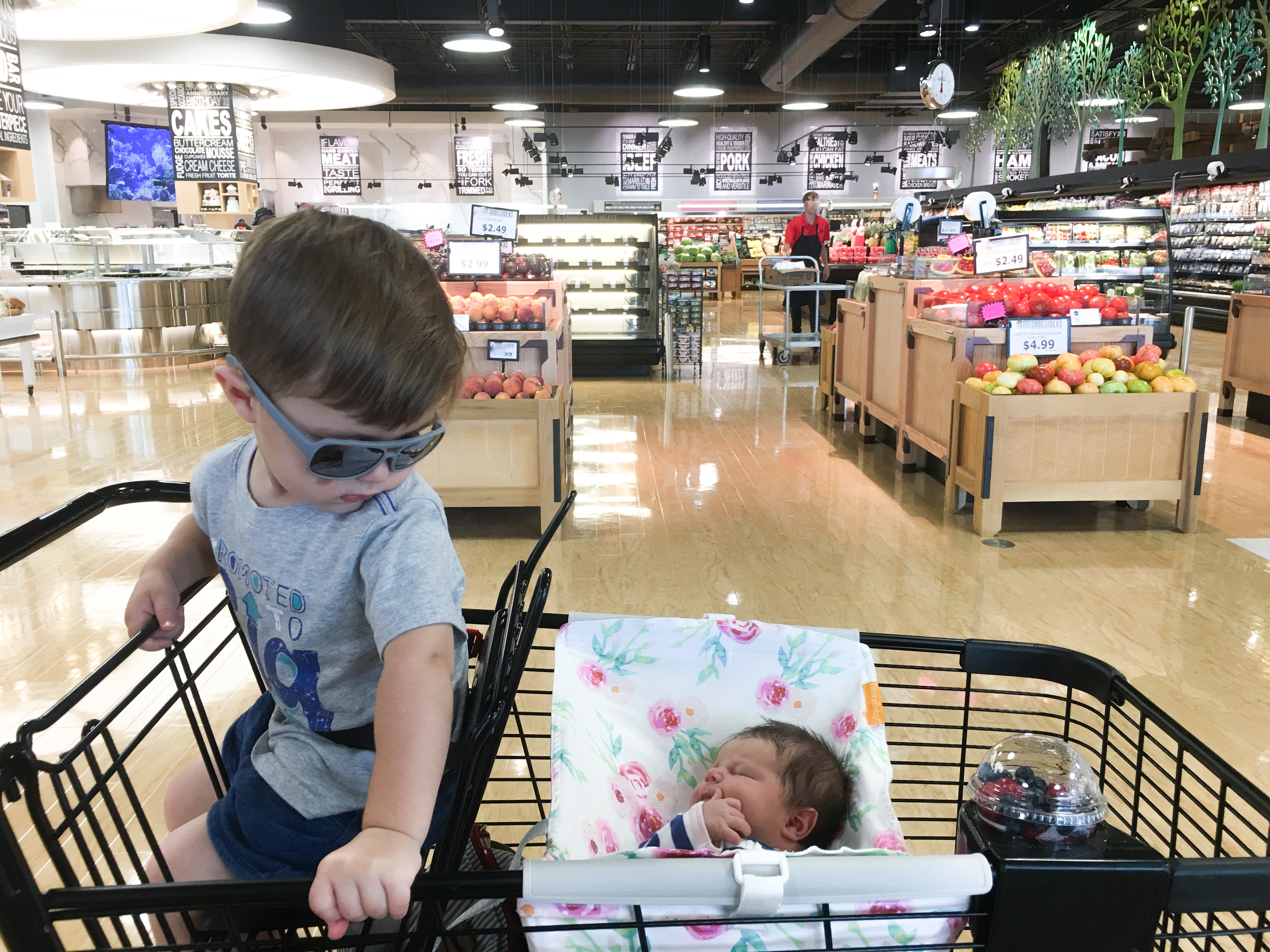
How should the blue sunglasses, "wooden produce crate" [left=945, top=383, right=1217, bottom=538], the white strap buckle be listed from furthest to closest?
"wooden produce crate" [left=945, top=383, right=1217, bottom=538] < the blue sunglasses < the white strap buckle

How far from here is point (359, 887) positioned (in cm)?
72

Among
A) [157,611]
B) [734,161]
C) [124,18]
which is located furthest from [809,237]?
[734,161]

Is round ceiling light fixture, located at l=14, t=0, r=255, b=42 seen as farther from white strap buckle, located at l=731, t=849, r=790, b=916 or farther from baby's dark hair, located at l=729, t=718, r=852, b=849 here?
white strap buckle, located at l=731, t=849, r=790, b=916

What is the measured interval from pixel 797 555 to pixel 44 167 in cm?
2039

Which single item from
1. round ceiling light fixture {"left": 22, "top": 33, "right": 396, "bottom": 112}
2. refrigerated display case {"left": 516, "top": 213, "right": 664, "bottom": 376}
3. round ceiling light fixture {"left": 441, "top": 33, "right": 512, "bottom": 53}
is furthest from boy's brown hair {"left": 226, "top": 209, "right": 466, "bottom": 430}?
round ceiling light fixture {"left": 22, "top": 33, "right": 396, "bottom": 112}

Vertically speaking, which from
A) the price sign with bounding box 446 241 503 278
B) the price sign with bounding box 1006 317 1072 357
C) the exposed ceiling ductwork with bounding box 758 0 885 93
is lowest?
the price sign with bounding box 1006 317 1072 357

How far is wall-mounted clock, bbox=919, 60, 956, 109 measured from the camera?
1045 centimetres

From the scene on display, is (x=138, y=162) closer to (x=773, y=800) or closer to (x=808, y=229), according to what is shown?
(x=808, y=229)

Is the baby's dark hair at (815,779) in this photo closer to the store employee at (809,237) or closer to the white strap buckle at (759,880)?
the white strap buckle at (759,880)

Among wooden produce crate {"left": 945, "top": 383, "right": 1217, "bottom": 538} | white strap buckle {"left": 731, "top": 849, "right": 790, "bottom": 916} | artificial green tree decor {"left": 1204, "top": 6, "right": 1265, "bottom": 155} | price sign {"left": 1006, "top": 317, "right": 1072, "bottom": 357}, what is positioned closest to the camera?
white strap buckle {"left": 731, "top": 849, "right": 790, "bottom": 916}

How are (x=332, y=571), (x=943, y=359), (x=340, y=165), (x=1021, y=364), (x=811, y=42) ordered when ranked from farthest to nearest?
(x=340, y=165)
(x=811, y=42)
(x=943, y=359)
(x=1021, y=364)
(x=332, y=571)

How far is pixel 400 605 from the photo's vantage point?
977mm

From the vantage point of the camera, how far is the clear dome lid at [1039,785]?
2.30ft

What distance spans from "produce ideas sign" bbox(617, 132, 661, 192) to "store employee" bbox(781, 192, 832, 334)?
12.6 metres
